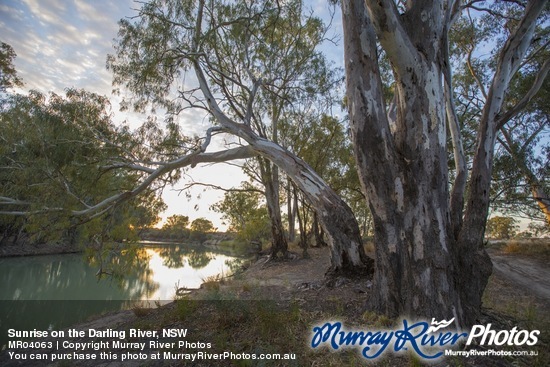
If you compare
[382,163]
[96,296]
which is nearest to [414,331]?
[382,163]

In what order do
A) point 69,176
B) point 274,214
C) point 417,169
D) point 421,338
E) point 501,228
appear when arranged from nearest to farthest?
1. point 421,338
2. point 417,169
3. point 69,176
4. point 274,214
5. point 501,228

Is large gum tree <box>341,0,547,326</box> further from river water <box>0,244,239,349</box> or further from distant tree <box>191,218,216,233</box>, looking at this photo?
distant tree <box>191,218,216,233</box>

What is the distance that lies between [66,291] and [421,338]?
1020cm

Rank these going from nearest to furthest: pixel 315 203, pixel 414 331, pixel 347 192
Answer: pixel 414 331, pixel 315 203, pixel 347 192

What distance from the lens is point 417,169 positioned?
2.64m

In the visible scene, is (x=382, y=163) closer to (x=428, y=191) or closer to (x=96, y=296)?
(x=428, y=191)

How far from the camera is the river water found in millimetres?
5938

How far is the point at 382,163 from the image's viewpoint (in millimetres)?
2756

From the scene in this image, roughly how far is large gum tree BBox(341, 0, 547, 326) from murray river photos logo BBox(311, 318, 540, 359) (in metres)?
0.11

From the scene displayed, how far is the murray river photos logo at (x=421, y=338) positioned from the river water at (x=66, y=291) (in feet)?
13.5

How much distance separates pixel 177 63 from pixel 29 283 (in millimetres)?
9365

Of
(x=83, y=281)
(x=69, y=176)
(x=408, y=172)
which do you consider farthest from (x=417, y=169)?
(x=83, y=281)

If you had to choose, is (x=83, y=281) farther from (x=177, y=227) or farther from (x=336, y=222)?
(x=177, y=227)

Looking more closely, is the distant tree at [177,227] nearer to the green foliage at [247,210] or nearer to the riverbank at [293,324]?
the green foliage at [247,210]
